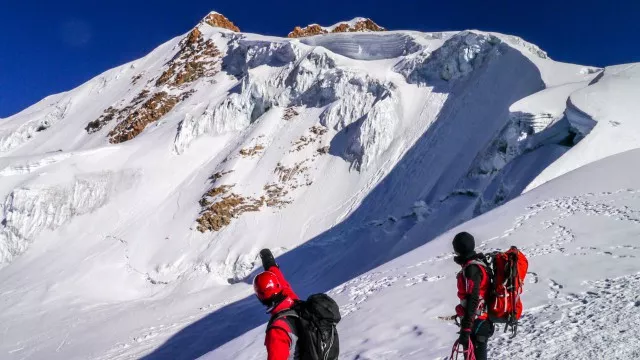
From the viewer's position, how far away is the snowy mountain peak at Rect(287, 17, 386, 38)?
57656 mm

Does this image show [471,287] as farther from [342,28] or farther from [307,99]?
[342,28]

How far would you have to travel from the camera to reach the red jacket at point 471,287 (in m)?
3.97

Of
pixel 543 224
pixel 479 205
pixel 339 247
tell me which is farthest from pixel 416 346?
pixel 339 247

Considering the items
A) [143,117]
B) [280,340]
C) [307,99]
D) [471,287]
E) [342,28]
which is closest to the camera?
[280,340]

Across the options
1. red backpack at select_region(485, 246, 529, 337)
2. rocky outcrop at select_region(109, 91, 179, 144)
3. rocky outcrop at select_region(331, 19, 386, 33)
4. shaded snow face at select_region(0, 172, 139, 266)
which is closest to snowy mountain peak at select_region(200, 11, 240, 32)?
rocky outcrop at select_region(331, 19, 386, 33)

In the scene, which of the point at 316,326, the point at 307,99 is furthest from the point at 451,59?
the point at 316,326

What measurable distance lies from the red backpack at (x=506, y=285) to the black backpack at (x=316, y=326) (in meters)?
1.88

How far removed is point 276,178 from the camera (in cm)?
2911

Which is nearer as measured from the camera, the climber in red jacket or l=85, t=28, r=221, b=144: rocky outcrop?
the climber in red jacket

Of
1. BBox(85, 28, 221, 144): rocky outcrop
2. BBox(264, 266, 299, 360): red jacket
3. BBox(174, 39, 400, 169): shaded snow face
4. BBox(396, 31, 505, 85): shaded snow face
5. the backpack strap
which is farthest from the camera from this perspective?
BBox(85, 28, 221, 144): rocky outcrop

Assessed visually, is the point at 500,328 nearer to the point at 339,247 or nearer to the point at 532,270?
the point at 532,270

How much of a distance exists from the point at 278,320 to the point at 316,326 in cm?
23

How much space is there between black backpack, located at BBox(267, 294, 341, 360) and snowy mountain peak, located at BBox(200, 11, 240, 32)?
2245 inches

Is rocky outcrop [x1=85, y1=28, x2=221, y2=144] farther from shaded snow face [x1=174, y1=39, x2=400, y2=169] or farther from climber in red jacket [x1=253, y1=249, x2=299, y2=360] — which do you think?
climber in red jacket [x1=253, y1=249, x2=299, y2=360]
